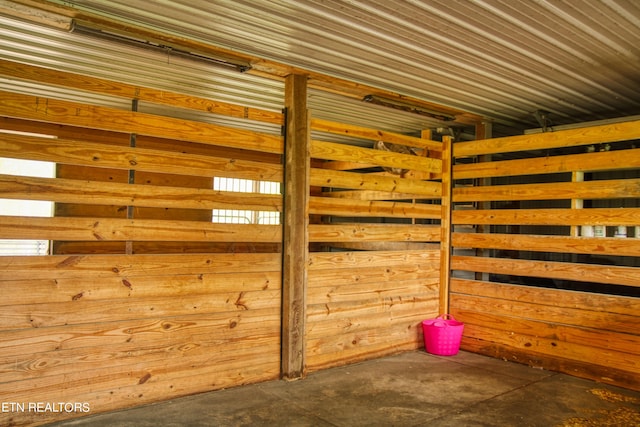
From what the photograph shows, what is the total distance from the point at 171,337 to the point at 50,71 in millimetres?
2065

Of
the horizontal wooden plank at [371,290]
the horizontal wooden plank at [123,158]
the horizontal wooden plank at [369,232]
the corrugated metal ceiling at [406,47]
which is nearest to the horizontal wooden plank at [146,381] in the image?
the horizontal wooden plank at [371,290]

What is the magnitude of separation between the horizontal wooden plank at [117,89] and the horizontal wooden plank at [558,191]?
2.46 m

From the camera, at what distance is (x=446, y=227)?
17.7ft

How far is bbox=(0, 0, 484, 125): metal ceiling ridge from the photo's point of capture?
123 inches

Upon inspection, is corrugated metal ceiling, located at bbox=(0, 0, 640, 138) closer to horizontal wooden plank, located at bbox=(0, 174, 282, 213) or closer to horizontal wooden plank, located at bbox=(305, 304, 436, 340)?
horizontal wooden plank, located at bbox=(0, 174, 282, 213)

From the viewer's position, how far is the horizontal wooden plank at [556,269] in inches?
162

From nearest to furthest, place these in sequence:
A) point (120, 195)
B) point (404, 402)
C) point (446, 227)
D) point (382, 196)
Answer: point (120, 195) < point (404, 402) < point (446, 227) < point (382, 196)

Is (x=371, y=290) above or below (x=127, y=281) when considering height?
below

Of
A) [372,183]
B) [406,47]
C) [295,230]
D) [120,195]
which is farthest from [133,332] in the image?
[406,47]

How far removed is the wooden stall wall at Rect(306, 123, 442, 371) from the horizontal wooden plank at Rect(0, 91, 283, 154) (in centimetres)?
68

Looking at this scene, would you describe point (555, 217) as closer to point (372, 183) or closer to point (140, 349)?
point (372, 183)

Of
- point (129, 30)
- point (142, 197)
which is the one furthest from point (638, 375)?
point (129, 30)

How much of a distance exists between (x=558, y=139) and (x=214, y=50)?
11.0 ft

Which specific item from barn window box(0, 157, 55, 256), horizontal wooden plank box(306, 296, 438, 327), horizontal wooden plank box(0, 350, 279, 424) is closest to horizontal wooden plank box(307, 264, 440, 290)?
horizontal wooden plank box(306, 296, 438, 327)
